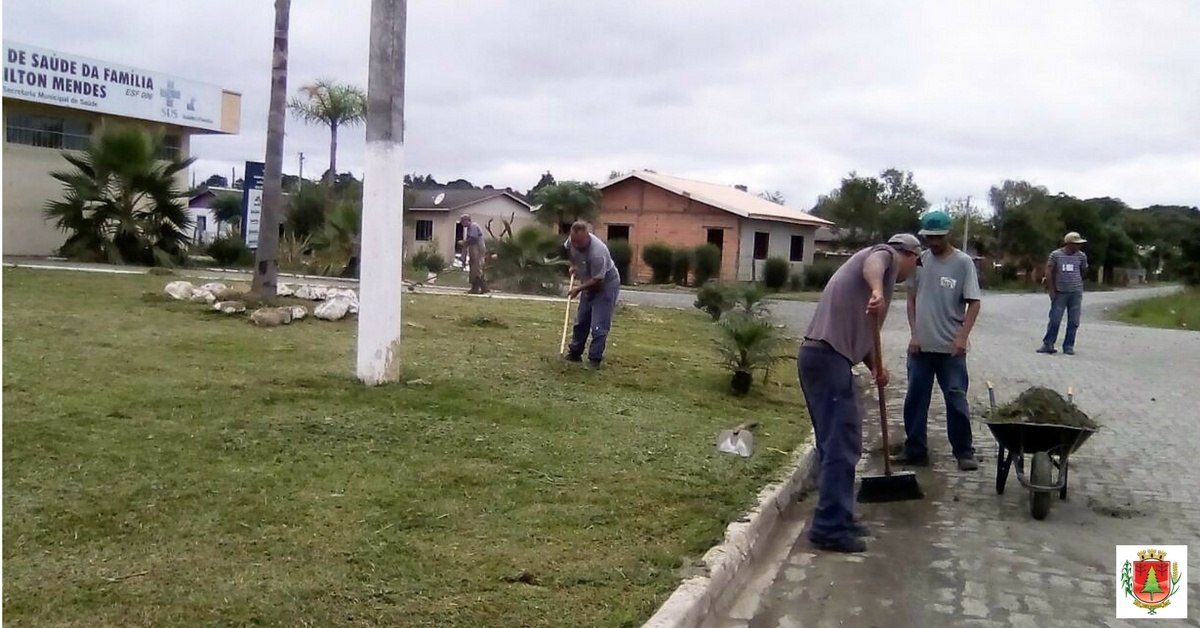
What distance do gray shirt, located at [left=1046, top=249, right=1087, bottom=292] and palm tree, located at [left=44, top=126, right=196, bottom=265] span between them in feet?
55.6

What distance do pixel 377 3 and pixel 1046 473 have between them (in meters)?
5.94

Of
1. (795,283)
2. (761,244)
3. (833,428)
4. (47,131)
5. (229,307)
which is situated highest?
(47,131)

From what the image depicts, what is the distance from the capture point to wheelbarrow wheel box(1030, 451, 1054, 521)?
6.58 metres

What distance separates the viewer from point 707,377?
11.3m

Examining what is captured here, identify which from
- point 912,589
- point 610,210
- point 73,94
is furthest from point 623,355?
point 610,210

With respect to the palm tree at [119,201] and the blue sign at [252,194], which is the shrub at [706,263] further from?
the blue sign at [252,194]

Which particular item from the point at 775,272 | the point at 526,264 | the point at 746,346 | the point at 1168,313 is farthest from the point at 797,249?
the point at 746,346

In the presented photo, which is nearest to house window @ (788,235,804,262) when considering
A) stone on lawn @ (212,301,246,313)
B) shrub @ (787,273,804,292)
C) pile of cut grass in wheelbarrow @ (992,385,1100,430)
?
shrub @ (787,273,804,292)

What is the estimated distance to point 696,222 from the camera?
139 ft

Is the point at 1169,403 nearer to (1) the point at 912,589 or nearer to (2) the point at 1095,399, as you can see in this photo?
(2) the point at 1095,399

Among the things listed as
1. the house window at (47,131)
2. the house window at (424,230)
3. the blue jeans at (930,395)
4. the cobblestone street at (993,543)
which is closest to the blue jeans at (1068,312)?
the cobblestone street at (993,543)

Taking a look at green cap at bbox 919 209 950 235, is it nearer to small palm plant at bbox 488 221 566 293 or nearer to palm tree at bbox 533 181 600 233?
small palm plant at bbox 488 221 566 293

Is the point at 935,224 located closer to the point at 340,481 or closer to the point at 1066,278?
the point at 340,481

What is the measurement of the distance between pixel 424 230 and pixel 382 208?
134ft
